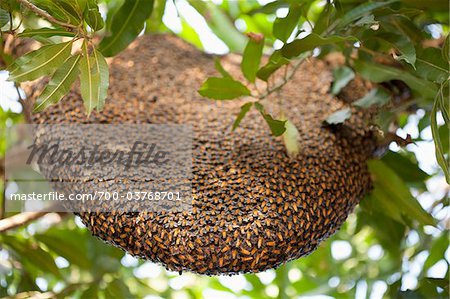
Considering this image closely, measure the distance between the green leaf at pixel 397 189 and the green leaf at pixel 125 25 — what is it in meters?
0.56

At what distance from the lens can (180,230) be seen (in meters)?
1.16

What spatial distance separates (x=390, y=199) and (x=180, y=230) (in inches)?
23.5

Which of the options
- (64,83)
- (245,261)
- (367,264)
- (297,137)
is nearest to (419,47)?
(297,137)

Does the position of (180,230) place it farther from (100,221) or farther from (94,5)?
(94,5)

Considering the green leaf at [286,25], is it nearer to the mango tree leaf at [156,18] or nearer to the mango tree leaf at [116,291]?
the mango tree leaf at [156,18]

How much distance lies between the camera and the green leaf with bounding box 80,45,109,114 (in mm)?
1169

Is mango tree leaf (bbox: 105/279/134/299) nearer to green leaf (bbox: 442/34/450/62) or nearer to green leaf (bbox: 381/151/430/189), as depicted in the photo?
green leaf (bbox: 381/151/430/189)

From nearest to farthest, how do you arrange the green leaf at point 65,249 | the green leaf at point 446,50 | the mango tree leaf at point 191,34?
1. the green leaf at point 446,50
2. the green leaf at point 65,249
3. the mango tree leaf at point 191,34

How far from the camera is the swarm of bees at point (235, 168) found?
1.16 m

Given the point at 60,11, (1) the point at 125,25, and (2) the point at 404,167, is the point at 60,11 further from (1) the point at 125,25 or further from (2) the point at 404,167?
(2) the point at 404,167

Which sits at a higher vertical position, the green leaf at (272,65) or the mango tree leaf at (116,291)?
the green leaf at (272,65)

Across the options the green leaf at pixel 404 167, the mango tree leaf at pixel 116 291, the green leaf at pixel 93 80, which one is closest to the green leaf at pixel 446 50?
the green leaf at pixel 404 167

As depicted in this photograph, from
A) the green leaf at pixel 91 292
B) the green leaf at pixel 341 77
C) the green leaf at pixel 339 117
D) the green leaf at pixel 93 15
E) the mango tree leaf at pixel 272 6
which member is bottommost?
the green leaf at pixel 91 292

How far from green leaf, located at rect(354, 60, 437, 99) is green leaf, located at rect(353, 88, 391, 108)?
29 mm
